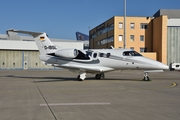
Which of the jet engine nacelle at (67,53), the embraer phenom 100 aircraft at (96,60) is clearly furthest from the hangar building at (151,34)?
the jet engine nacelle at (67,53)

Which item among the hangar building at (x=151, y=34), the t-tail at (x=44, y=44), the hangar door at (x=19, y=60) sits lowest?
the hangar door at (x=19, y=60)

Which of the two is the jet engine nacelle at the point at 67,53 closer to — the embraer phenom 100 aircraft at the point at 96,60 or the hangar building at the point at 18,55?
the embraer phenom 100 aircraft at the point at 96,60

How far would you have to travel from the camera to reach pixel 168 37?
52.2 metres

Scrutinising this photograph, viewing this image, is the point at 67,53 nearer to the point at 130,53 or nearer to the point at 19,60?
the point at 130,53

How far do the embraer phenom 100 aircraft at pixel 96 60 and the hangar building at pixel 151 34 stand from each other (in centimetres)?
3242

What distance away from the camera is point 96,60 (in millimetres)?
20953

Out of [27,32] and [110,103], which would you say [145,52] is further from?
[110,103]

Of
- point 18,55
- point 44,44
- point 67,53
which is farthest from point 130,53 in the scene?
point 18,55

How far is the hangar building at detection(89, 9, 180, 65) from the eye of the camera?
51.8 m

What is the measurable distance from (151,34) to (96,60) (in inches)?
1494

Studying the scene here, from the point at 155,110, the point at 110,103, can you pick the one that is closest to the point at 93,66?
the point at 110,103

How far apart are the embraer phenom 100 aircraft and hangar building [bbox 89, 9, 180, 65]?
106 ft

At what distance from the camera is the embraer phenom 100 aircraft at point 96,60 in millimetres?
19906

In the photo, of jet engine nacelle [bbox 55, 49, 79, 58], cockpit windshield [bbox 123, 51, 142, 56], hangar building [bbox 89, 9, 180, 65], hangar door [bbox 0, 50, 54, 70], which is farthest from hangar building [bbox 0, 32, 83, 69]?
cockpit windshield [bbox 123, 51, 142, 56]
